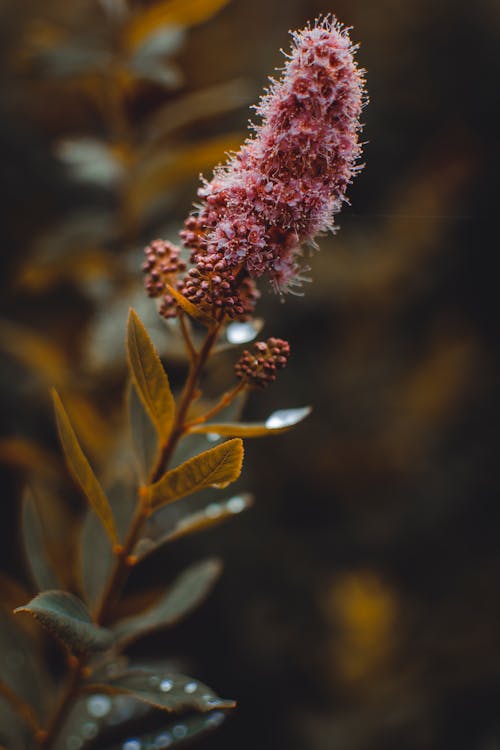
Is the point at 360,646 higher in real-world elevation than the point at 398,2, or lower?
lower

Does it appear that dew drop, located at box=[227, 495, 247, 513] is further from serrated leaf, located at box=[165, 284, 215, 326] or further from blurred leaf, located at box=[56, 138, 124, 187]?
blurred leaf, located at box=[56, 138, 124, 187]

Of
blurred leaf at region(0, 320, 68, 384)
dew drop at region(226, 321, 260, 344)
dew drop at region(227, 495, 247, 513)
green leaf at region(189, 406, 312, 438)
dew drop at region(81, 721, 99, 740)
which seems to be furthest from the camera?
blurred leaf at region(0, 320, 68, 384)

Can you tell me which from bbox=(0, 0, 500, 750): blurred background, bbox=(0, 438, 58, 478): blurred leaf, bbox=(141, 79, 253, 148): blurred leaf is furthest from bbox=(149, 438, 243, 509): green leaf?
bbox=(141, 79, 253, 148): blurred leaf

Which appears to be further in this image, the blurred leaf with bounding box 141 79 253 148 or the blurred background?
the blurred background

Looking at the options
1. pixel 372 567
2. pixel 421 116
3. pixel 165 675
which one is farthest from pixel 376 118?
pixel 165 675

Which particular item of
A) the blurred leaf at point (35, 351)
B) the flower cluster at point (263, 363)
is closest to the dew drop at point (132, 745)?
the flower cluster at point (263, 363)

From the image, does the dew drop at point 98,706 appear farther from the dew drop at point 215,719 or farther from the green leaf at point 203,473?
the green leaf at point 203,473

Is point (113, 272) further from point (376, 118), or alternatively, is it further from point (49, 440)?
point (376, 118)

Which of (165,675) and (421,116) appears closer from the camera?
(165,675)
